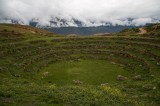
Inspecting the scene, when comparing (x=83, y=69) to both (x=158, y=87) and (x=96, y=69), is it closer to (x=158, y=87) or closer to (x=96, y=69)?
(x=96, y=69)

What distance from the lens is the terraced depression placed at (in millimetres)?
39844

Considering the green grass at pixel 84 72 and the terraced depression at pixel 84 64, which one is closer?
the terraced depression at pixel 84 64

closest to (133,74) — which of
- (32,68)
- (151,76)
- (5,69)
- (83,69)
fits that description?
(151,76)

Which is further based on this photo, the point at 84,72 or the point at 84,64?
the point at 84,64

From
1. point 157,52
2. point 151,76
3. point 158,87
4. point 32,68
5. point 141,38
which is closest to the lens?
point 158,87

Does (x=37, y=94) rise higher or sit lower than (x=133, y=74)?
higher

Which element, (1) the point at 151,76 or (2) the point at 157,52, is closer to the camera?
(1) the point at 151,76

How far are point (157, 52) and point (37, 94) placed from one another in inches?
1743

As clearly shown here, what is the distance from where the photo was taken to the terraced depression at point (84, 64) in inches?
1569

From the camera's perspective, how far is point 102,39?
275 ft

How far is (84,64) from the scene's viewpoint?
64625mm

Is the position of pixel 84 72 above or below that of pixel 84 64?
below

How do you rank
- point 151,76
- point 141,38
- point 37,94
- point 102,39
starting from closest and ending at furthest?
point 37,94
point 151,76
point 141,38
point 102,39

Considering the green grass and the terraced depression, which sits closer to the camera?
the terraced depression
